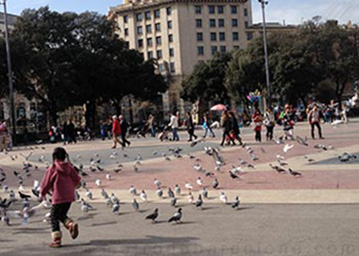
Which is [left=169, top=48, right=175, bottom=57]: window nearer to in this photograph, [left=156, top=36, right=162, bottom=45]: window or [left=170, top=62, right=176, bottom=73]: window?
[left=170, top=62, right=176, bottom=73]: window

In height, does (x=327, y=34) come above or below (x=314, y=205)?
above

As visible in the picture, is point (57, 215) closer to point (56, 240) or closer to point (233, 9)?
point (56, 240)

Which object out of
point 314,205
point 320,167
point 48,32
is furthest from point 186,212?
point 48,32

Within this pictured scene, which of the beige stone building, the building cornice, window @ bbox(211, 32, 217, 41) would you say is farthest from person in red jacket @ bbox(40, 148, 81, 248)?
window @ bbox(211, 32, 217, 41)

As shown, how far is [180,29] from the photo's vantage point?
9475cm

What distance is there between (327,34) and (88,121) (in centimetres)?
3112

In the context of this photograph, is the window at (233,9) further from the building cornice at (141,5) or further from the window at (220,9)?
the window at (220,9)

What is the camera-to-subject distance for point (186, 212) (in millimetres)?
9438

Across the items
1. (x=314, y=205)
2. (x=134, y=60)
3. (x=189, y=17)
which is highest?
(x=189, y=17)

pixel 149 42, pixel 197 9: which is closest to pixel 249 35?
pixel 197 9

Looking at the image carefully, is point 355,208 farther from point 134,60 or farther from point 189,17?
point 189,17

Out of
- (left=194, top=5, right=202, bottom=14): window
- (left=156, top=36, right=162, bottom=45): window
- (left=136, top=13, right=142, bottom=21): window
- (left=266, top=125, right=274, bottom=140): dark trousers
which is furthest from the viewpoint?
(left=136, top=13, right=142, bottom=21): window

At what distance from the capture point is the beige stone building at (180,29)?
9475 cm

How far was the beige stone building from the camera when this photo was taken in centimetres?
9475
